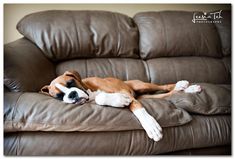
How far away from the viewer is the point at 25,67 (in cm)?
138

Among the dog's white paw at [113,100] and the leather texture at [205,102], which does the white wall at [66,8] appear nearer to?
the leather texture at [205,102]

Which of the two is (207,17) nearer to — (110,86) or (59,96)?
(110,86)

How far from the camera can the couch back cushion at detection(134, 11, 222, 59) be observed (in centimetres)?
182

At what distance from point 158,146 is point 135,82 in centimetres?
57

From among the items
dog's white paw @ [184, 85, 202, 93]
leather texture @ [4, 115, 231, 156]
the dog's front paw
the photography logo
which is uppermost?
the photography logo

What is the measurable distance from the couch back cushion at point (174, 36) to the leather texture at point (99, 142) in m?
0.79

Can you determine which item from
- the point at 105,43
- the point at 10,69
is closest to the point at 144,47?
the point at 105,43

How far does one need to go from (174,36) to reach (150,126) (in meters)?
0.98

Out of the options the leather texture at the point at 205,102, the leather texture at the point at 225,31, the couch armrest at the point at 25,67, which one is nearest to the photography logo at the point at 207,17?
the leather texture at the point at 225,31

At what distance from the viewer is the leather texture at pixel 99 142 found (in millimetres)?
1077

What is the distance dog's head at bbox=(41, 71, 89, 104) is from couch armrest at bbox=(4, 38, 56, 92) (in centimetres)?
10

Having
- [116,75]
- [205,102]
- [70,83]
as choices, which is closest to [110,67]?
[116,75]

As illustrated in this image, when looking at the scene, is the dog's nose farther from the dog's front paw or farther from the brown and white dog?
the dog's front paw

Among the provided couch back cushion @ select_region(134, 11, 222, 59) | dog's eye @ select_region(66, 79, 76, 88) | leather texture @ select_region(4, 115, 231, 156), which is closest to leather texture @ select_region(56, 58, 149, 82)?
couch back cushion @ select_region(134, 11, 222, 59)
